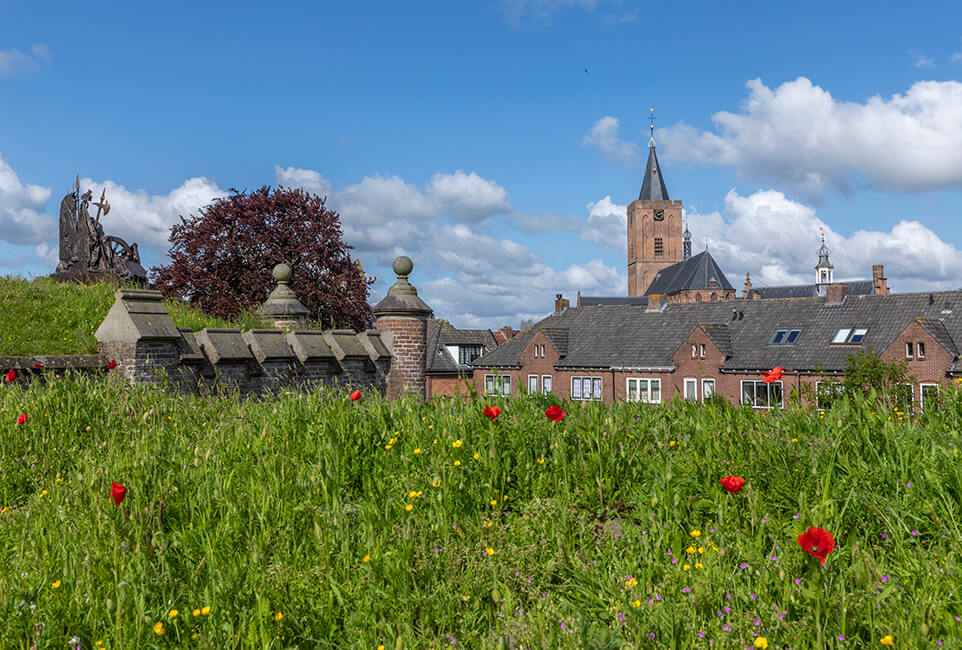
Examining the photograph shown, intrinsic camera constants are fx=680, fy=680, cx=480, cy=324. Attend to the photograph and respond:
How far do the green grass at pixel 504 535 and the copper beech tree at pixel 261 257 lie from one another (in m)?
19.7

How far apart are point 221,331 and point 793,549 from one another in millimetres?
8650

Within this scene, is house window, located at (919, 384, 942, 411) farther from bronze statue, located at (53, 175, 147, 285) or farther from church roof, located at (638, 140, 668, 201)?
church roof, located at (638, 140, 668, 201)

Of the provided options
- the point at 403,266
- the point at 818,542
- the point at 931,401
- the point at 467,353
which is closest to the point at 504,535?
the point at 818,542

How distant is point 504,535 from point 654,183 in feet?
428

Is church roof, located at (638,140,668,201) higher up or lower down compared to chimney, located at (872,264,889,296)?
higher up

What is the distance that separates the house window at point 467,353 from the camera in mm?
61781

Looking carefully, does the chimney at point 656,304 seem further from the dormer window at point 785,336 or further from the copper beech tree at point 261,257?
the copper beech tree at point 261,257

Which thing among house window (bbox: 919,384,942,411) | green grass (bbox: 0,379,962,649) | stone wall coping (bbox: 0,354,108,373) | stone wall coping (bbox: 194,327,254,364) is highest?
stone wall coping (bbox: 194,327,254,364)

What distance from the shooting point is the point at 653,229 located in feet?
409

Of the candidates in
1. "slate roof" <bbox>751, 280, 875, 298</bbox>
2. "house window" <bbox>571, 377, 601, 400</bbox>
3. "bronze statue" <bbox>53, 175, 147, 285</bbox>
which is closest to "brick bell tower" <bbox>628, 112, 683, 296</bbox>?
"slate roof" <bbox>751, 280, 875, 298</bbox>

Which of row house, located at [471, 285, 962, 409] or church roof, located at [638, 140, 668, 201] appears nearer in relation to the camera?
row house, located at [471, 285, 962, 409]

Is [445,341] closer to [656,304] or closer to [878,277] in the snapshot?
[656,304]

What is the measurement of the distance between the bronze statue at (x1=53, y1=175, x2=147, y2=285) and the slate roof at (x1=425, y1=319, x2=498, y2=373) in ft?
115

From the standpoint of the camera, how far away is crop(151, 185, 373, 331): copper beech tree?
2464 centimetres
